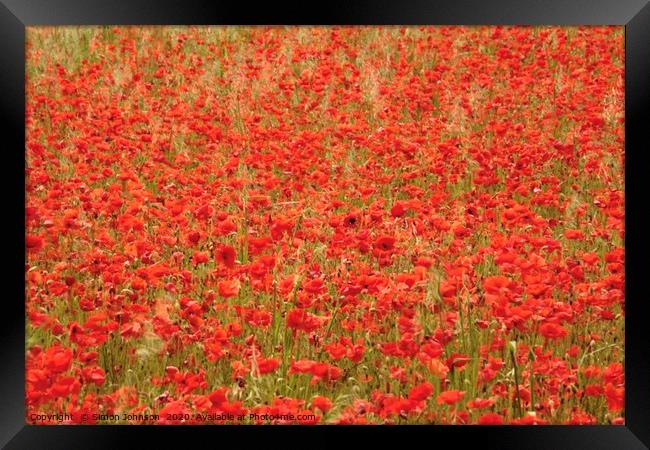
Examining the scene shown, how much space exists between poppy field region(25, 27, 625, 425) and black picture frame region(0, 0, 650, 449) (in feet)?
0.29

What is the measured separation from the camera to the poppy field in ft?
9.83

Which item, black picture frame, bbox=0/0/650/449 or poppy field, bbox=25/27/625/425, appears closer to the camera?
black picture frame, bbox=0/0/650/449

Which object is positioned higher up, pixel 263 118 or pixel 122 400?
pixel 263 118

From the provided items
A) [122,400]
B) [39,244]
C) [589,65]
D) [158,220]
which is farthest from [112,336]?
[589,65]

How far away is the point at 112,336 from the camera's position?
3.27 meters

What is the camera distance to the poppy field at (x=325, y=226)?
118 inches

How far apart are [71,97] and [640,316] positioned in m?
3.23

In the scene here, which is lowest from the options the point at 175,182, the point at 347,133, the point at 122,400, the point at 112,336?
the point at 122,400
